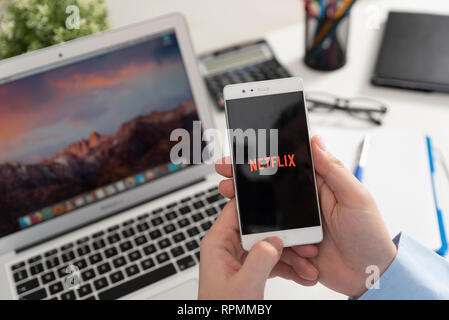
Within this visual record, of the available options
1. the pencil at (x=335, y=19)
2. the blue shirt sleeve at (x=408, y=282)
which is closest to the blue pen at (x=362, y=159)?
the blue shirt sleeve at (x=408, y=282)

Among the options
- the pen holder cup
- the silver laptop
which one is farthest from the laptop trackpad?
the pen holder cup

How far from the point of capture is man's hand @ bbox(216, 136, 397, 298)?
648mm

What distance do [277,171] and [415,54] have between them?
61 centimetres

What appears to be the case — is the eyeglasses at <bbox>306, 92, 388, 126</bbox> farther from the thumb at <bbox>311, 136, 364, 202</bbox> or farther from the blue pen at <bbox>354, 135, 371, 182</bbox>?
the thumb at <bbox>311, 136, 364, 202</bbox>

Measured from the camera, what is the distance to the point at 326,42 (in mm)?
1060

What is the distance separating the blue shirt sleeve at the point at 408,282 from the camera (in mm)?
642

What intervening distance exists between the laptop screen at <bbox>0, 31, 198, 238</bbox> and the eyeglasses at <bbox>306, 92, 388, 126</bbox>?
0.35m

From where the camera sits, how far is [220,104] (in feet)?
3.33

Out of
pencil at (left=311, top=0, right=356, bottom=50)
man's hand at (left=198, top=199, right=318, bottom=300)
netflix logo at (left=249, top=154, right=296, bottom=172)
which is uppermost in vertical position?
pencil at (left=311, top=0, right=356, bottom=50)

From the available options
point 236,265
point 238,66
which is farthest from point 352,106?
point 236,265

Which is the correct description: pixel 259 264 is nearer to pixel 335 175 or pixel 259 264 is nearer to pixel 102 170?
pixel 335 175

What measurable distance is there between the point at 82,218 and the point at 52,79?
0.92ft
